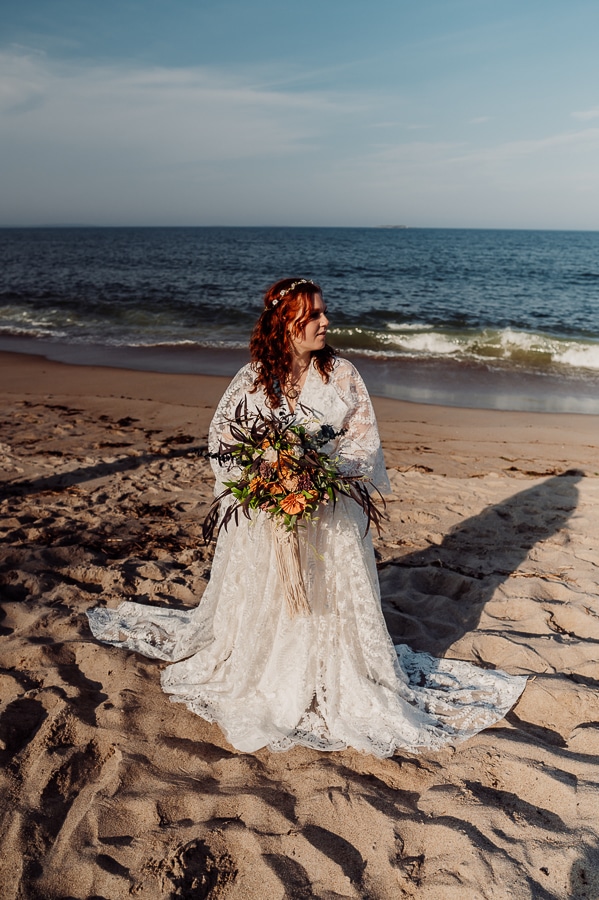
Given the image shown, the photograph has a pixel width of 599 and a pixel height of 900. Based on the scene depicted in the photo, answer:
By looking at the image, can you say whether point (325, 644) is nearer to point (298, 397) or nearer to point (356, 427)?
point (356, 427)

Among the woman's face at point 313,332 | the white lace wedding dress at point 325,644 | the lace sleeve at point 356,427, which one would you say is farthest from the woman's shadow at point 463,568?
the woman's face at point 313,332

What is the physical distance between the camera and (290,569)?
3201mm

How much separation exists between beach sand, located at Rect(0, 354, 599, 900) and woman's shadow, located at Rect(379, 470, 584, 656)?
0.07ft

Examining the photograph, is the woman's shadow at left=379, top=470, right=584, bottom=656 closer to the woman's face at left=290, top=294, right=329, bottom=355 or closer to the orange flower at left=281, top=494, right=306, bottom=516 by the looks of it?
the orange flower at left=281, top=494, right=306, bottom=516

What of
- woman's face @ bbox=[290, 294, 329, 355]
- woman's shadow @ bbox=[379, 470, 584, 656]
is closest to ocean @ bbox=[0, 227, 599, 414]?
woman's shadow @ bbox=[379, 470, 584, 656]

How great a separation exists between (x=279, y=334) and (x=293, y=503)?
0.91 meters

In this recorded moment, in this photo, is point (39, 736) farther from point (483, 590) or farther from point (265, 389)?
point (483, 590)

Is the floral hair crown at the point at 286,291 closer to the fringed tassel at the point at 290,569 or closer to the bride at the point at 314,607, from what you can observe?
the bride at the point at 314,607

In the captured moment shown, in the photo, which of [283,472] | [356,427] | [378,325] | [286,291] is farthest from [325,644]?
[378,325]

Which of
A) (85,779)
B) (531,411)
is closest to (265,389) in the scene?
(85,779)

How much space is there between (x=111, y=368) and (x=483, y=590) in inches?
393

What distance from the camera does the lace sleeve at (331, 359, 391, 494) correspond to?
3305 mm

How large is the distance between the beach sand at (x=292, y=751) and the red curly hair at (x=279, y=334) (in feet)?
5.98

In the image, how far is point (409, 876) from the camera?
2.45 meters
